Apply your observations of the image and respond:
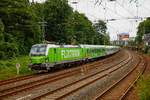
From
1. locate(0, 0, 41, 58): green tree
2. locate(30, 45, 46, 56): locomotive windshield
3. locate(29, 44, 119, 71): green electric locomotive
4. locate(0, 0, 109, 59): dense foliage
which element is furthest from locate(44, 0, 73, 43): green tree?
locate(30, 45, 46, 56): locomotive windshield

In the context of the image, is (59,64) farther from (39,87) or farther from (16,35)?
(16,35)

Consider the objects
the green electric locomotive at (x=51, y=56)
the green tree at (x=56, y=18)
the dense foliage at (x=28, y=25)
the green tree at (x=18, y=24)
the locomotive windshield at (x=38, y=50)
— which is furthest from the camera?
the green tree at (x=56, y=18)

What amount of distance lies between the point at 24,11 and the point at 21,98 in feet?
117

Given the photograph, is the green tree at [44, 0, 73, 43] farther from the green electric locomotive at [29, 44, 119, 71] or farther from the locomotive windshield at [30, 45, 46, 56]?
the locomotive windshield at [30, 45, 46, 56]

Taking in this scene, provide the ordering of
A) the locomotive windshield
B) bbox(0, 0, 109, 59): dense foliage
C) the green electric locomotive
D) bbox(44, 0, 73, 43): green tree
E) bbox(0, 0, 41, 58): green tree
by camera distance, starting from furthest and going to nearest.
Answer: bbox(44, 0, 73, 43): green tree → bbox(0, 0, 41, 58): green tree → bbox(0, 0, 109, 59): dense foliage → the locomotive windshield → the green electric locomotive

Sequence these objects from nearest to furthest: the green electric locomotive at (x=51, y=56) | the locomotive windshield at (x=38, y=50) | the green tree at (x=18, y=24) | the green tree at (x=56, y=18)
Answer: the green electric locomotive at (x=51, y=56) < the locomotive windshield at (x=38, y=50) < the green tree at (x=18, y=24) < the green tree at (x=56, y=18)

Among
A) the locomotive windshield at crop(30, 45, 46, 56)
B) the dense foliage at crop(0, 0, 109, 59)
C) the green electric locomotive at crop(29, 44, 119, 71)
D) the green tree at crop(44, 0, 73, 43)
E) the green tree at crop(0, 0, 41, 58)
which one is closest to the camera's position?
the green electric locomotive at crop(29, 44, 119, 71)

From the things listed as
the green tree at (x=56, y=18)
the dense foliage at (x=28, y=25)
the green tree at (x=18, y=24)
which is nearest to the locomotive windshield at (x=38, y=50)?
the dense foliage at (x=28, y=25)

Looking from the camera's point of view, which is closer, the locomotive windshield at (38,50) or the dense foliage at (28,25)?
the locomotive windshield at (38,50)

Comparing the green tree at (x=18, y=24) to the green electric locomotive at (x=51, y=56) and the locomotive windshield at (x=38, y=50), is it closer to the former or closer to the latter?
the green electric locomotive at (x=51, y=56)

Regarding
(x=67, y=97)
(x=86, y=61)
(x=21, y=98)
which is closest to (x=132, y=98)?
(x=67, y=97)

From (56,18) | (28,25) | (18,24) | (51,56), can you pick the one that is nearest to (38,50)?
(51,56)

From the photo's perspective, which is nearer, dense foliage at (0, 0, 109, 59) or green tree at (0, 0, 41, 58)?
dense foliage at (0, 0, 109, 59)

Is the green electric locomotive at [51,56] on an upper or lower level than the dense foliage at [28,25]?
lower
